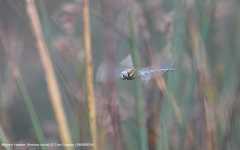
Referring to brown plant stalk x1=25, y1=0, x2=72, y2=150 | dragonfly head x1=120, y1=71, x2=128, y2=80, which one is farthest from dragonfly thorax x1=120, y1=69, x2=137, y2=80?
brown plant stalk x1=25, y1=0, x2=72, y2=150

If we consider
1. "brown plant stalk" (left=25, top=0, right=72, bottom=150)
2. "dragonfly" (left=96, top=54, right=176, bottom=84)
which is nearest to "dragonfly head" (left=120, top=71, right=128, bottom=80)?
"dragonfly" (left=96, top=54, right=176, bottom=84)

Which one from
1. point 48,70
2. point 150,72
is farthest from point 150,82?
point 48,70

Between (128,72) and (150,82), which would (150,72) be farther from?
(150,82)

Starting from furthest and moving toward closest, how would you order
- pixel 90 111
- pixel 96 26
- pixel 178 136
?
pixel 96 26 < pixel 178 136 < pixel 90 111

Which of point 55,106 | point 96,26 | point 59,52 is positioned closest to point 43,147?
point 55,106

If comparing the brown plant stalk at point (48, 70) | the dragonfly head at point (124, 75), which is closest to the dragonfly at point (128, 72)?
the dragonfly head at point (124, 75)

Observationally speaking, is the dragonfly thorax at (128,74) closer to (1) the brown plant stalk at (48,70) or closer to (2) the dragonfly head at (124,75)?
(2) the dragonfly head at (124,75)

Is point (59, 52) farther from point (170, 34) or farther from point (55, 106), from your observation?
point (170, 34)

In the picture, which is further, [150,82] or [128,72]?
[150,82]

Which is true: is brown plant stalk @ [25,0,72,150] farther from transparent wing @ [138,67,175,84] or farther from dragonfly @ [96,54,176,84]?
transparent wing @ [138,67,175,84]

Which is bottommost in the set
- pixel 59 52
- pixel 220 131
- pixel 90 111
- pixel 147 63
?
pixel 220 131

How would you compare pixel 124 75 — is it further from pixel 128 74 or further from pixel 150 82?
pixel 150 82
